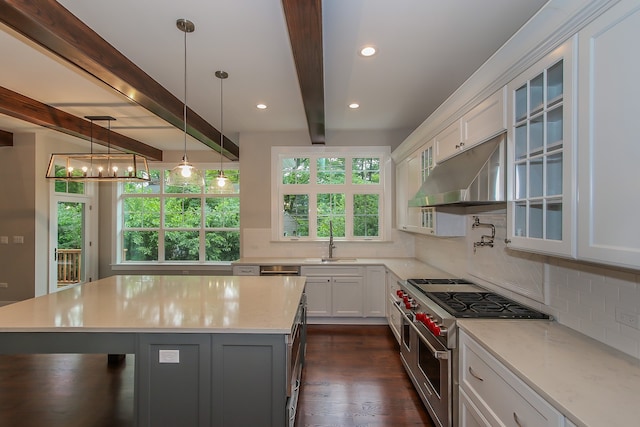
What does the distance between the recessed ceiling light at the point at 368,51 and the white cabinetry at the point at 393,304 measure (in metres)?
2.19

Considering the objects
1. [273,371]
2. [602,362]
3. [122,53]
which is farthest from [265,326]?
[122,53]

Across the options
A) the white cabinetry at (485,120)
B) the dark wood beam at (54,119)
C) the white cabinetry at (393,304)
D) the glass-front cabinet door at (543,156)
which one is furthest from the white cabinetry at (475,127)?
the dark wood beam at (54,119)

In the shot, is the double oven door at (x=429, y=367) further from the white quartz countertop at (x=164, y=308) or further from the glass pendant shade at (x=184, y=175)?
the glass pendant shade at (x=184, y=175)

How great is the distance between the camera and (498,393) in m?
1.43

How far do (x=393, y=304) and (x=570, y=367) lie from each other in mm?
2318

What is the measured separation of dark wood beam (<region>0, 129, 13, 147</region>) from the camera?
4.71 metres

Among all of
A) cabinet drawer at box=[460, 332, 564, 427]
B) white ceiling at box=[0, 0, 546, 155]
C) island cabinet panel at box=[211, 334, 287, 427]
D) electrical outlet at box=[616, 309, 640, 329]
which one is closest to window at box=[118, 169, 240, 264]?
white ceiling at box=[0, 0, 546, 155]

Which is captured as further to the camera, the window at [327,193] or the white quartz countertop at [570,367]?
the window at [327,193]

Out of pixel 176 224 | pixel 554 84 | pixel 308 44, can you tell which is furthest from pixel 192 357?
pixel 176 224

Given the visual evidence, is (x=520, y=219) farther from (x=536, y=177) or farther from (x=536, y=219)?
(x=536, y=177)

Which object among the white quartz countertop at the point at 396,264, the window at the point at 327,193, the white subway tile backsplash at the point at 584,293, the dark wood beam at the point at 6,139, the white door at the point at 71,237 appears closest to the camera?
the white subway tile backsplash at the point at 584,293

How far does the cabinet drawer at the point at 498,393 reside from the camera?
45.8 inches

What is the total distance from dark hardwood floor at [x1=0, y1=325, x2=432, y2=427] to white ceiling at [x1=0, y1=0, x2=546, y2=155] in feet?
9.01

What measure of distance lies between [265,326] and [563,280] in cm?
172
